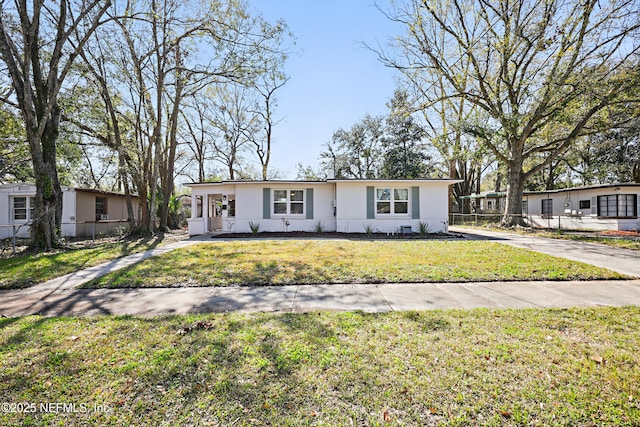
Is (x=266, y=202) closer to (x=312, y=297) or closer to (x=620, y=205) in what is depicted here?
(x=312, y=297)

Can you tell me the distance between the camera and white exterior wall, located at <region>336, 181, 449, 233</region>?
13867 mm

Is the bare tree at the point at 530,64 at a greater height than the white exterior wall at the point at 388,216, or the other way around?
the bare tree at the point at 530,64

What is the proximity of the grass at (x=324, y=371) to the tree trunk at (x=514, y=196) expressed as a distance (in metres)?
14.9

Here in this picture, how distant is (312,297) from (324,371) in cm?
216

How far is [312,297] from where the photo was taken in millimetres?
4582

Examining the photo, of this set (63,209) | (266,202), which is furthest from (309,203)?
(63,209)

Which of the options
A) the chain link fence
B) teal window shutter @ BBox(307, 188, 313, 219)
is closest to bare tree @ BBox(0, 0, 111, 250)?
the chain link fence

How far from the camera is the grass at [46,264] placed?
566cm

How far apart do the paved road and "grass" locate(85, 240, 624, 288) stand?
33cm

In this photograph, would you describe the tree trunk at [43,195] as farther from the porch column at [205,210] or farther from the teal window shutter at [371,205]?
the teal window shutter at [371,205]

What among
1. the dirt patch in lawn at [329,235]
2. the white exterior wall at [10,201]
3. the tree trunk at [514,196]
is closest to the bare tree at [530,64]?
the tree trunk at [514,196]

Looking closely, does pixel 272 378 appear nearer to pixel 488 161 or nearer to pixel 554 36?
pixel 554 36

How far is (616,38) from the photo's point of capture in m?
11.9

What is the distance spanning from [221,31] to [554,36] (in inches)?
593
